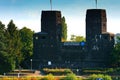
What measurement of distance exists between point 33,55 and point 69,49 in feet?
18.6

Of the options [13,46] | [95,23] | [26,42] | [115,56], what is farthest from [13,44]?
[115,56]

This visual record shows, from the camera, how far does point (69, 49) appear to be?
107875 mm

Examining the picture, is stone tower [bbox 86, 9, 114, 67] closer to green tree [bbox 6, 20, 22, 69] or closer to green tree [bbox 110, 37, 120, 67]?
green tree [bbox 110, 37, 120, 67]

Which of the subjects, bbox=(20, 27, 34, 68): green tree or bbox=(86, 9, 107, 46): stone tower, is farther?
bbox=(20, 27, 34, 68): green tree

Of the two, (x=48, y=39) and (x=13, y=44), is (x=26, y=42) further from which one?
(x=48, y=39)

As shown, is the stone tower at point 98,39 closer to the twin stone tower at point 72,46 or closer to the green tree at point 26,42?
the twin stone tower at point 72,46

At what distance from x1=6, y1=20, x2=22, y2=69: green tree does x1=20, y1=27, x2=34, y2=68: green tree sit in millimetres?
2415

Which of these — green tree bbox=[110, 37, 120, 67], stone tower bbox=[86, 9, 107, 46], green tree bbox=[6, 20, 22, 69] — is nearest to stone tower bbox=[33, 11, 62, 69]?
green tree bbox=[6, 20, 22, 69]

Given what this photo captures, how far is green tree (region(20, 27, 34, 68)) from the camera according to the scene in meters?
111

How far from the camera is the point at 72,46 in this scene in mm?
107562

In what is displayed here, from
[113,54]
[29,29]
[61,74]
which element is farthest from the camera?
[29,29]

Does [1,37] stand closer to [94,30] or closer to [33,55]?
[33,55]

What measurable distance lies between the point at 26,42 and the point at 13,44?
872 centimetres

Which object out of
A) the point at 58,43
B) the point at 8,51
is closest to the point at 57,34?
the point at 58,43
